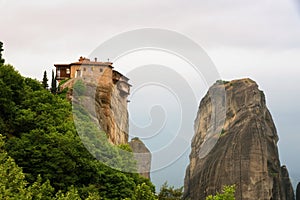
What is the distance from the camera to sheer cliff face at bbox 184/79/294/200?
242 feet

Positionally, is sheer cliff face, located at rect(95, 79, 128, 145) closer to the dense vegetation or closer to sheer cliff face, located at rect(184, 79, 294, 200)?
the dense vegetation

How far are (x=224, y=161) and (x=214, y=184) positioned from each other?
12.0 feet

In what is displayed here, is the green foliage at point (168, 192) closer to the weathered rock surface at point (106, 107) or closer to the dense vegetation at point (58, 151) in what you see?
the dense vegetation at point (58, 151)

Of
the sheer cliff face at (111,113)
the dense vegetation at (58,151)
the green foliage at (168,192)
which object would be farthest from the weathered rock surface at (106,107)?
the green foliage at (168,192)

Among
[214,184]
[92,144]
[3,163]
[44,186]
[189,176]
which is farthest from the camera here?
[189,176]

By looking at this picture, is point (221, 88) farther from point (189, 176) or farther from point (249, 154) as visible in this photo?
point (189, 176)

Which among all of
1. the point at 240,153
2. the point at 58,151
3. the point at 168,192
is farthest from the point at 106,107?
the point at 240,153

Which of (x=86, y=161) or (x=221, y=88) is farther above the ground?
(x=221, y=88)

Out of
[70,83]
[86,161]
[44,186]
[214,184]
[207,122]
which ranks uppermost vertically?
[207,122]

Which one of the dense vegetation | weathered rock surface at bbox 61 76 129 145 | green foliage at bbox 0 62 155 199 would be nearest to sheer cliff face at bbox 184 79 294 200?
weathered rock surface at bbox 61 76 129 145

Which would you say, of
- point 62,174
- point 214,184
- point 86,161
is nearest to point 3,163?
point 62,174

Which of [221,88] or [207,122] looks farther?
[207,122]

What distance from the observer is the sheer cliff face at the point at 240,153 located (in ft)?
242

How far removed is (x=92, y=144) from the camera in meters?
33.9
